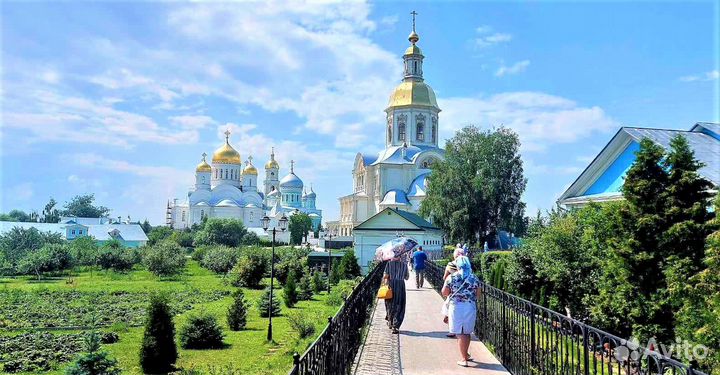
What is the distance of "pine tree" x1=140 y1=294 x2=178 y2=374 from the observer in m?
12.7

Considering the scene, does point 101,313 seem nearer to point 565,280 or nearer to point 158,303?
point 158,303

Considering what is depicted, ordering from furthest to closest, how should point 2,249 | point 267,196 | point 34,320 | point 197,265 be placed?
point 267,196, point 197,265, point 2,249, point 34,320

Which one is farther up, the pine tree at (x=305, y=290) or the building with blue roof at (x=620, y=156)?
the building with blue roof at (x=620, y=156)

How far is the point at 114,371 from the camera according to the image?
10.5m

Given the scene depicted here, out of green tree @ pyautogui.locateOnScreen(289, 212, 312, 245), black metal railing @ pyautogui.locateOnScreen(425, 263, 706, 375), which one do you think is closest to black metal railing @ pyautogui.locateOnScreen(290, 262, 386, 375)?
black metal railing @ pyautogui.locateOnScreen(425, 263, 706, 375)

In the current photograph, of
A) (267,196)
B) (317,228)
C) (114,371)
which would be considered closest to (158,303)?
(114,371)

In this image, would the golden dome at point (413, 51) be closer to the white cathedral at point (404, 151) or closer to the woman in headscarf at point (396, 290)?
the white cathedral at point (404, 151)

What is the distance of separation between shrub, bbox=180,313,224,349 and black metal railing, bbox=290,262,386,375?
8.03 metres

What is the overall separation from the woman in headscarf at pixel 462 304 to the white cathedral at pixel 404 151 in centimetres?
4886

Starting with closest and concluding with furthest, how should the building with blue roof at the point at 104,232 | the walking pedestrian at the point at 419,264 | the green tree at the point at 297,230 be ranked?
the walking pedestrian at the point at 419,264 < the building with blue roof at the point at 104,232 < the green tree at the point at 297,230

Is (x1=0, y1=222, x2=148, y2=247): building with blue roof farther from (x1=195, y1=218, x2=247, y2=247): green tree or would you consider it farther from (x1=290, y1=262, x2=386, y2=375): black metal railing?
(x1=290, y1=262, x2=386, y2=375): black metal railing

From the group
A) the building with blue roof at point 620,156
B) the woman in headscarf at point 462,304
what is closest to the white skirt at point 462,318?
the woman in headscarf at point 462,304

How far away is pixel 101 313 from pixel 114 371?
12.8m

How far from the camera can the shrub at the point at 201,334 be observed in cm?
1540
